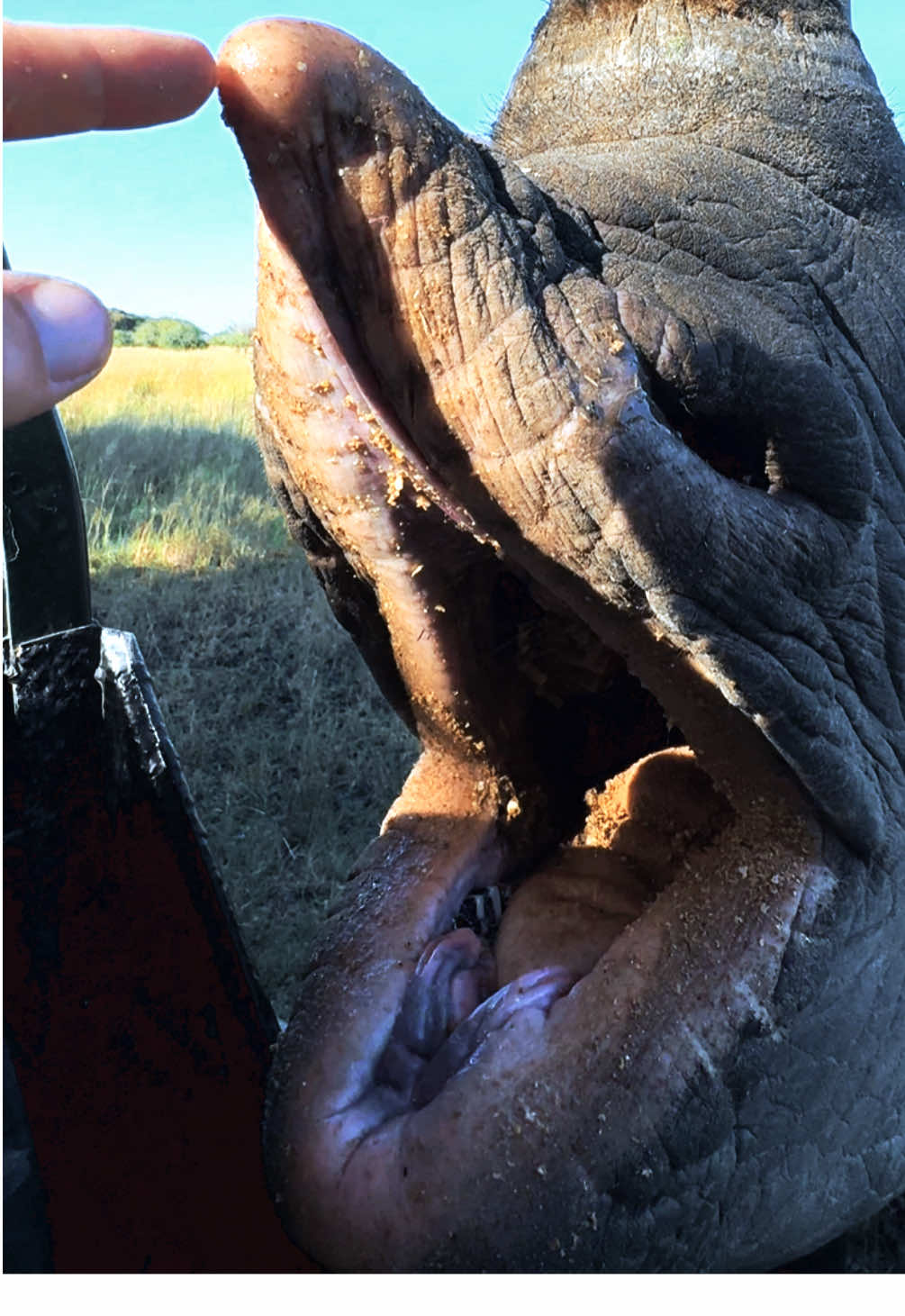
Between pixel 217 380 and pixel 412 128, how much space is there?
1007 centimetres

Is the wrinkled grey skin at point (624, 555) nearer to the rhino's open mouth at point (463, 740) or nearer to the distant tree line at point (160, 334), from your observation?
the rhino's open mouth at point (463, 740)

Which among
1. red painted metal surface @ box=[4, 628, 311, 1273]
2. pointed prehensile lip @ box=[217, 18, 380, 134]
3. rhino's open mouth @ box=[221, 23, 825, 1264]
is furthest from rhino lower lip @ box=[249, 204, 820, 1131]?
red painted metal surface @ box=[4, 628, 311, 1273]

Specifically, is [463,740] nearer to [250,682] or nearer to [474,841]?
[474,841]

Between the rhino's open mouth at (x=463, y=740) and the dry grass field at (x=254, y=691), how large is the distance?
2.52 feet

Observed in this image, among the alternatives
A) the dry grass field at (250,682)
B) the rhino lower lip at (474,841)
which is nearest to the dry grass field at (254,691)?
the dry grass field at (250,682)

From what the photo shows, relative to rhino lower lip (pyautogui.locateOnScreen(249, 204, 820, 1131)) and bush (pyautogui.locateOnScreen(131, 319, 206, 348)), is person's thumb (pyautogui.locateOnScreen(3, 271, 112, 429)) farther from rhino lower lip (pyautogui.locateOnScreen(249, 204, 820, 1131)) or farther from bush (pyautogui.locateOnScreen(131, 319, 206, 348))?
bush (pyautogui.locateOnScreen(131, 319, 206, 348))

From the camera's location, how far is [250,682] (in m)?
4.91

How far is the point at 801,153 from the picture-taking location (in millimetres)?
1759

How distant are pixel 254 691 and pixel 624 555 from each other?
143 inches

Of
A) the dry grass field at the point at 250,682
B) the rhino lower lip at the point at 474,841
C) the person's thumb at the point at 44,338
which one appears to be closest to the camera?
the person's thumb at the point at 44,338

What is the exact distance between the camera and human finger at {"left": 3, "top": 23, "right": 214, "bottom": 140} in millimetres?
1228

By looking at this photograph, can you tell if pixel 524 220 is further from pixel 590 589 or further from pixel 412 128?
pixel 590 589

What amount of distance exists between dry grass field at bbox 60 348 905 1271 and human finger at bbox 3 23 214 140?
1.33m

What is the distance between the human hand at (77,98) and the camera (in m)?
1.15
